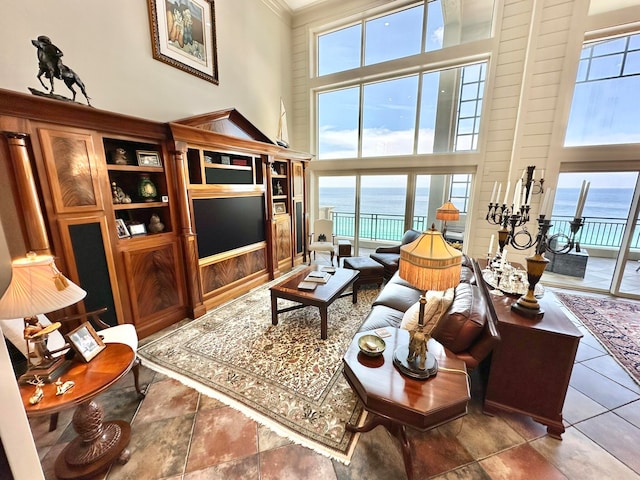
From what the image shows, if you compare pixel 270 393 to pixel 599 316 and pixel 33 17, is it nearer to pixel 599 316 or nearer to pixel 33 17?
pixel 33 17

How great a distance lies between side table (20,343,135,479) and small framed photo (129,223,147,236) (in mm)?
1359

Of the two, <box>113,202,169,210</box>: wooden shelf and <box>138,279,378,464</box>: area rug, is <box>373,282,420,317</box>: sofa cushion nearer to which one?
<box>138,279,378,464</box>: area rug

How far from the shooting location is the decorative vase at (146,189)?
2.65 meters

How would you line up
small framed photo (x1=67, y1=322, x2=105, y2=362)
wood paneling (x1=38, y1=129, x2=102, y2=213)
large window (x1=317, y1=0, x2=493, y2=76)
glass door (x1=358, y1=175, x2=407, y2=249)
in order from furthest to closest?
glass door (x1=358, y1=175, x2=407, y2=249)
large window (x1=317, y1=0, x2=493, y2=76)
wood paneling (x1=38, y1=129, x2=102, y2=213)
small framed photo (x1=67, y1=322, x2=105, y2=362)

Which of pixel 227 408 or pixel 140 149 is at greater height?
pixel 140 149

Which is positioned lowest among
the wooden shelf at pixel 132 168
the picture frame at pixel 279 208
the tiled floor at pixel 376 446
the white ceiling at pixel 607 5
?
the tiled floor at pixel 376 446

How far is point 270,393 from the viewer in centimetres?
196

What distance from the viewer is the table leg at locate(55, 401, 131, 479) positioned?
1.40 m

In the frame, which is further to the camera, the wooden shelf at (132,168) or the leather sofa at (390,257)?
the leather sofa at (390,257)

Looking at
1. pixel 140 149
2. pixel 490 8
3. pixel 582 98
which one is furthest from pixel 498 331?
pixel 490 8

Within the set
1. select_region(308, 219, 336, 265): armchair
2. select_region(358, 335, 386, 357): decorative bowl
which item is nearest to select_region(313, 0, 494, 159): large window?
select_region(308, 219, 336, 265): armchair

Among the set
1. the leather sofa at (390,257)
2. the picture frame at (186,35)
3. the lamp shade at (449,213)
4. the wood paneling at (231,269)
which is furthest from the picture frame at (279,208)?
the lamp shade at (449,213)

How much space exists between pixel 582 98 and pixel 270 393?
5.43 metres

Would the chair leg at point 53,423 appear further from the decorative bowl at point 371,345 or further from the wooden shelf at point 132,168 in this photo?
the decorative bowl at point 371,345
